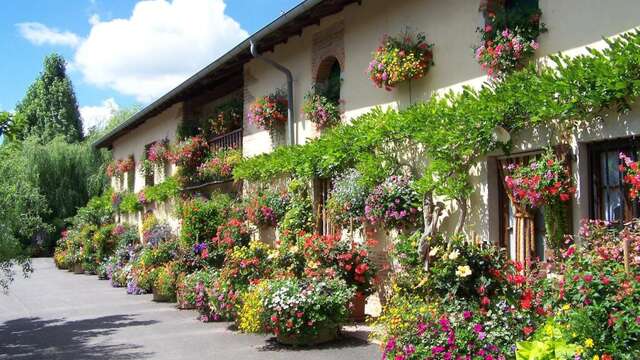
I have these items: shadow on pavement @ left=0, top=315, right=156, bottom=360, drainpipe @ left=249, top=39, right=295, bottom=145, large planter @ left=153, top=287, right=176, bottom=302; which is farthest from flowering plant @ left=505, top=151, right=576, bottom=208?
large planter @ left=153, top=287, right=176, bottom=302

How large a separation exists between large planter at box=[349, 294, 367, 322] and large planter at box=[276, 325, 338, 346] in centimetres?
61

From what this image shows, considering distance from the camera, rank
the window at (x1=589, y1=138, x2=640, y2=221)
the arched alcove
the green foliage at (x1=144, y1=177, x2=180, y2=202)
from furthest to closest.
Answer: the green foliage at (x1=144, y1=177, x2=180, y2=202)
the arched alcove
the window at (x1=589, y1=138, x2=640, y2=221)

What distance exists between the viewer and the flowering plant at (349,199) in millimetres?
8231

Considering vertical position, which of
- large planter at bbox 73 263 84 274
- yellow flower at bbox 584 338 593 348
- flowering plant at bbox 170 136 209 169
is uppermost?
flowering plant at bbox 170 136 209 169

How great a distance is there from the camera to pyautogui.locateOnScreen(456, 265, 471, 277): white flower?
5.95 m

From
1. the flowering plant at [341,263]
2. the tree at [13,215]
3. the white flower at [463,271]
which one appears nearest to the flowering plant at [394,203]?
the flowering plant at [341,263]

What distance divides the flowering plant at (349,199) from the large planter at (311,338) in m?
1.57

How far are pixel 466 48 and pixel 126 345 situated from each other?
578 cm

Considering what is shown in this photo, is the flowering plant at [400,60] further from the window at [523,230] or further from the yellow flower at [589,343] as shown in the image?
the yellow flower at [589,343]

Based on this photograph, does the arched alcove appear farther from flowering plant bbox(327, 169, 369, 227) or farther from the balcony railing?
the balcony railing

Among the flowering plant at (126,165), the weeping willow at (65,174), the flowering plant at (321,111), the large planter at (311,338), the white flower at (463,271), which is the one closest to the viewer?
the white flower at (463,271)

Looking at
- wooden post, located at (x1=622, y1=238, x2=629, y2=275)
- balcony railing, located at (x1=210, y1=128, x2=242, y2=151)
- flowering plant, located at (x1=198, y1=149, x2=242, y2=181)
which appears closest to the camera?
wooden post, located at (x1=622, y1=238, x2=629, y2=275)

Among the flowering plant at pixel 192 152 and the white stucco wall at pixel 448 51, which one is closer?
the white stucco wall at pixel 448 51

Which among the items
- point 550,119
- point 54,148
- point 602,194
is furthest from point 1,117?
point 54,148
